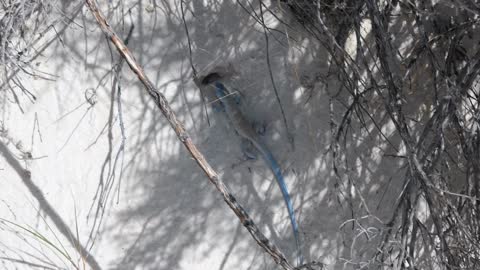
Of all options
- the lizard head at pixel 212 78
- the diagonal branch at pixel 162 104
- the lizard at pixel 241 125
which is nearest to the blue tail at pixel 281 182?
the lizard at pixel 241 125

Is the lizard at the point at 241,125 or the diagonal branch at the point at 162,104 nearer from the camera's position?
the diagonal branch at the point at 162,104

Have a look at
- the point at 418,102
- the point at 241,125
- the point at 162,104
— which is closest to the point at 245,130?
the point at 241,125

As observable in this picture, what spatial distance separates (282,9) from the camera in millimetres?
2895

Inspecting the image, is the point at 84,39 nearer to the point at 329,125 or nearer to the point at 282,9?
the point at 282,9

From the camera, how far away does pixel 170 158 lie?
9.74ft

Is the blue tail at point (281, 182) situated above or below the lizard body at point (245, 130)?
→ below

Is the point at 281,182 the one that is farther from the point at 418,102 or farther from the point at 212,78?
the point at 418,102

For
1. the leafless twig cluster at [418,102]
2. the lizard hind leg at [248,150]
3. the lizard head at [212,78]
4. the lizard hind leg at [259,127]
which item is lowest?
the leafless twig cluster at [418,102]

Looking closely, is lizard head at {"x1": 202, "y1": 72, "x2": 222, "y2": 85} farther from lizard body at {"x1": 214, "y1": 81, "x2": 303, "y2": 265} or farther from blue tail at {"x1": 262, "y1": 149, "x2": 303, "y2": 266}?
blue tail at {"x1": 262, "y1": 149, "x2": 303, "y2": 266}

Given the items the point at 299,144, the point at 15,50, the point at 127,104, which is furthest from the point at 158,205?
the point at 15,50

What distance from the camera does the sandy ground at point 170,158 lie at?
9.49ft

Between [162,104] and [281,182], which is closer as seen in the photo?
[162,104]

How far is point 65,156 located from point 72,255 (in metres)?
0.41

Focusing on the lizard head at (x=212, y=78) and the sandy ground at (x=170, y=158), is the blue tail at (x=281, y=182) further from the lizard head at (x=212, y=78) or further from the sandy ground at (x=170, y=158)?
the lizard head at (x=212, y=78)
